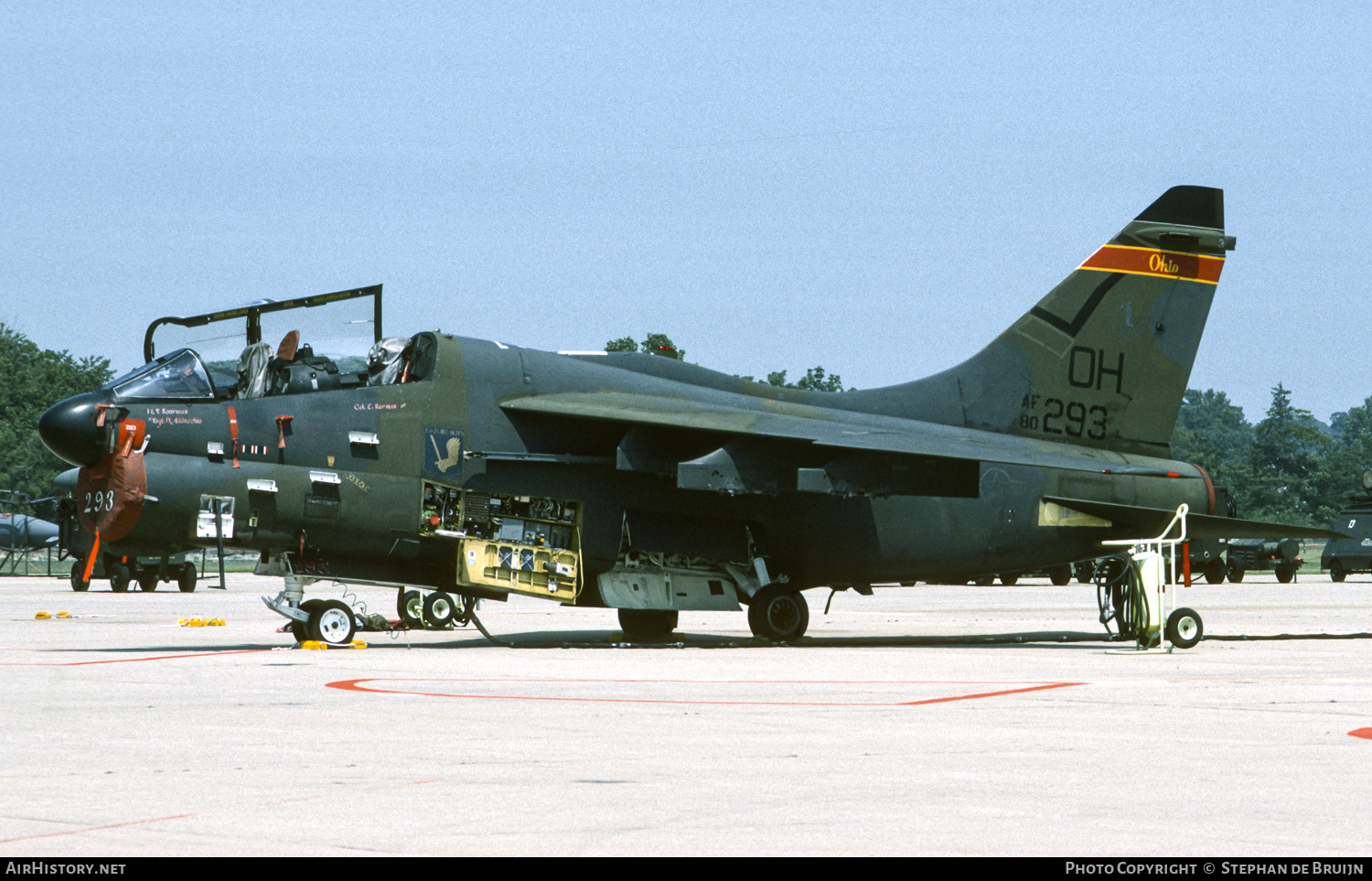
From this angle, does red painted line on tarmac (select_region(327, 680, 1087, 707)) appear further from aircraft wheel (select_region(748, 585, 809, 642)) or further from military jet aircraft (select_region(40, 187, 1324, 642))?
aircraft wheel (select_region(748, 585, 809, 642))

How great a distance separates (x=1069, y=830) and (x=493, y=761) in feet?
10.4

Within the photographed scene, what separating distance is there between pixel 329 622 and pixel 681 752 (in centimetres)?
1018

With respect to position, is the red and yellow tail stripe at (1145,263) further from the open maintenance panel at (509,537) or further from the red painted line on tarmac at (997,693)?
the red painted line on tarmac at (997,693)

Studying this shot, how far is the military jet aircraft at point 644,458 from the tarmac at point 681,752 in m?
1.42

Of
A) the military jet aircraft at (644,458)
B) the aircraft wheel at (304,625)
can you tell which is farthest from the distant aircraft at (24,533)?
the military jet aircraft at (644,458)

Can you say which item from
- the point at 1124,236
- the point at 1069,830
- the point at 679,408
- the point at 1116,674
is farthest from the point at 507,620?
the point at 1069,830

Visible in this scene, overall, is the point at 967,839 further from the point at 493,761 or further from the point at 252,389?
the point at 252,389

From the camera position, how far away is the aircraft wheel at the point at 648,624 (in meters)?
20.1

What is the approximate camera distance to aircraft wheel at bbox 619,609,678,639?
20062 mm

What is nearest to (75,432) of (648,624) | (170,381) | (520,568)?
(170,381)

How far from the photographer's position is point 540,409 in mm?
17422

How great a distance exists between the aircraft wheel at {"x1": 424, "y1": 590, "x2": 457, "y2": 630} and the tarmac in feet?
16.9

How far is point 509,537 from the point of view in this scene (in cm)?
1789

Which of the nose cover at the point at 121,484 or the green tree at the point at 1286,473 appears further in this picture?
the green tree at the point at 1286,473
